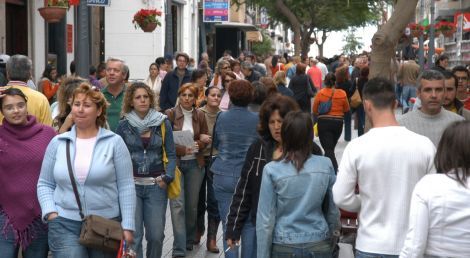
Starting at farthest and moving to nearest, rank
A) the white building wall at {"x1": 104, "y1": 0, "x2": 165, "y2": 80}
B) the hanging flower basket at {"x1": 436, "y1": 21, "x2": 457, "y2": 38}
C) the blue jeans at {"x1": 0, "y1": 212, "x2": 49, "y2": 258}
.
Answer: the hanging flower basket at {"x1": 436, "y1": 21, "x2": 457, "y2": 38}
the white building wall at {"x1": 104, "y1": 0, "x2": 165, "y2": 80}
the blue jeans at {"x1": 0, "y1": 212, "x2": 49, "y2": 258}

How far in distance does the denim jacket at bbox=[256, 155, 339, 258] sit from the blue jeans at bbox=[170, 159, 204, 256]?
3.83m

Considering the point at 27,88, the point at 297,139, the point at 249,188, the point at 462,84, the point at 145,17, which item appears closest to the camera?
the point at 297,139

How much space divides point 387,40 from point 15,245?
585cm

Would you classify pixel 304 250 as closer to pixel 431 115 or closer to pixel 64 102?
pixel 431 115

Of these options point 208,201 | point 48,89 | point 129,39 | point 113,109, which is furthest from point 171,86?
point 129,39

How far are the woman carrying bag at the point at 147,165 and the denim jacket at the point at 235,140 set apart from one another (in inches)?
17.2

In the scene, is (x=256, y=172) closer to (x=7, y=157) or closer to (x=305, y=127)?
(x=305, y=127)

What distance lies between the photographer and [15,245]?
6883 mm

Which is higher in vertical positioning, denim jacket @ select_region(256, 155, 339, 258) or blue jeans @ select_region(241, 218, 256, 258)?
denim jacket @ select_region(256, 155, 339, 258)

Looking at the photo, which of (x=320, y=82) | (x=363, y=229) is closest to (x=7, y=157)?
(x=363, y=229)

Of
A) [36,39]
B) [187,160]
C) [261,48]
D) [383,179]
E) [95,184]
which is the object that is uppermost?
[36,39]

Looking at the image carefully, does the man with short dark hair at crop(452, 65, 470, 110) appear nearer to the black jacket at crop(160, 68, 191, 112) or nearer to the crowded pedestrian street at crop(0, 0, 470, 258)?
the crowded pedestrian street at crop(0, 0, 470, 258)

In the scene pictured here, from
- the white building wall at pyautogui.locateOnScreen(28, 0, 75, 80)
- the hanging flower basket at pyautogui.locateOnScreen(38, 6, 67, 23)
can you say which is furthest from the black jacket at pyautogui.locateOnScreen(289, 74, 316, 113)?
the white building wall at pyautogui.locateOnScreen(28, 0, 75, 80)

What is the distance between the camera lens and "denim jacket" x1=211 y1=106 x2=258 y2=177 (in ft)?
27.1
